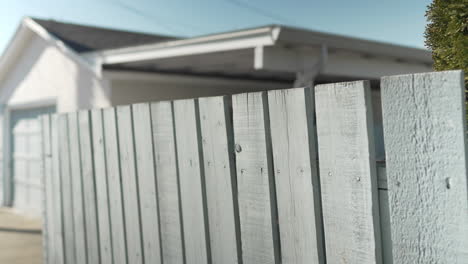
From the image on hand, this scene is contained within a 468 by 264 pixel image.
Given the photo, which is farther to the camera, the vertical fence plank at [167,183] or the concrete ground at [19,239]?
the concrete ground at [19,239]

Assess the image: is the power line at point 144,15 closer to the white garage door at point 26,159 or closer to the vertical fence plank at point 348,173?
the white garage door at point 26,159

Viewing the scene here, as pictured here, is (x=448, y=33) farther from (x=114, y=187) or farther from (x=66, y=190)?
(x=66, y=190)

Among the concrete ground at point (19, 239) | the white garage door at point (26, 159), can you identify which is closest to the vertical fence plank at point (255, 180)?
Result: the concrete ground at point (19, 239)

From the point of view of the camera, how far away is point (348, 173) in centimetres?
192

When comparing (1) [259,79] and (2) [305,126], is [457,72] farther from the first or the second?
(1) [259,79]

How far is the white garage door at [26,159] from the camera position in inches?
387

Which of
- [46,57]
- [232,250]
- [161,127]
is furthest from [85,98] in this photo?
[232,250]

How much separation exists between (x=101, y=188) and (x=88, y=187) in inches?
8.1

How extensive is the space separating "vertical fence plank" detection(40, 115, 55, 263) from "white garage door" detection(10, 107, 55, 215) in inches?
216

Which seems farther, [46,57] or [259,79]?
[259,79]

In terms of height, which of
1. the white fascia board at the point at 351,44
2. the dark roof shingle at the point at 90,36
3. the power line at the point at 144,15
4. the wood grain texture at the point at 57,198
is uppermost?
the power line at the point at 144,15

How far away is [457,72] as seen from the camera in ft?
5.24

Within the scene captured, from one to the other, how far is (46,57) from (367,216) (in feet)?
30.9

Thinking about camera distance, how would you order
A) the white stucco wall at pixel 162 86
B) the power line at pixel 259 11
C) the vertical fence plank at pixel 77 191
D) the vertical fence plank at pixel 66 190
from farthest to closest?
1. the power line at pixel 259 11
2. the white stucco wall at pixel 162 86
3. the vertical fence plank at pixel 66 190
4. the vertical fence plank at pixel 77 191
